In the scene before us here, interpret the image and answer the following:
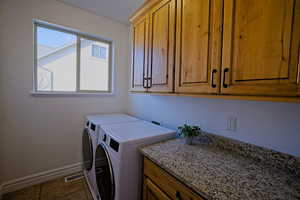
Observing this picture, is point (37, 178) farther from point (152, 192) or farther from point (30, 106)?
point (152, 192)

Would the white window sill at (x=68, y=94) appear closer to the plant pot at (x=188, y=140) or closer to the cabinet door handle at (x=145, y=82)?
the cabinet door handle at (x=145, y=82)

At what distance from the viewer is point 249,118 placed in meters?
1.02

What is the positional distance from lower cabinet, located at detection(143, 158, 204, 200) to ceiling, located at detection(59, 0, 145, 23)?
2.04m

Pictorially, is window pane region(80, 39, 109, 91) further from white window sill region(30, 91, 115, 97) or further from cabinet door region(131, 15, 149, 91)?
cabinet door region(131, 15, 149, 91)

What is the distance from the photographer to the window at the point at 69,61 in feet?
6.23

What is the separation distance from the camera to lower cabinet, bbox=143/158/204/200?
767 mm

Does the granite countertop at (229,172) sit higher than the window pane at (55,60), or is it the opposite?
the window pane at (55,60)

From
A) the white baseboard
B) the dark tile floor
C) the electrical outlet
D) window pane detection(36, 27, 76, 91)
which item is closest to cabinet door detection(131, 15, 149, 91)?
the electrical outlet

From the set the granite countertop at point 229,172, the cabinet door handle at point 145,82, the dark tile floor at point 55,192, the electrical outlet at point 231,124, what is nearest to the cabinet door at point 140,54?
the cabinet door handle at point 145,82

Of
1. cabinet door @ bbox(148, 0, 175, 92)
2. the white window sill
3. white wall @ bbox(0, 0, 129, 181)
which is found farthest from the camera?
the white window sill

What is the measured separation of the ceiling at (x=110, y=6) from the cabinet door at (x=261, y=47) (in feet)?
5.07

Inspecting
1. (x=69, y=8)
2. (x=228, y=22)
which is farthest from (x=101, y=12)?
(x=228, y=22)

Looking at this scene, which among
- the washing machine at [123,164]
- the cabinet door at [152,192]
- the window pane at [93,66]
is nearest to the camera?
the cabinet door at [152,192]

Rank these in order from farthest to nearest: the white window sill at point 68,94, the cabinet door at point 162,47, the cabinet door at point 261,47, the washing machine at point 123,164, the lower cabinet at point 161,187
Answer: the white window sill at point 68,94
the cabinet door at point 162,47
the washing machine at point 123,164
the lower cabinet at point 161,187
the cabinet door at point 261,47
